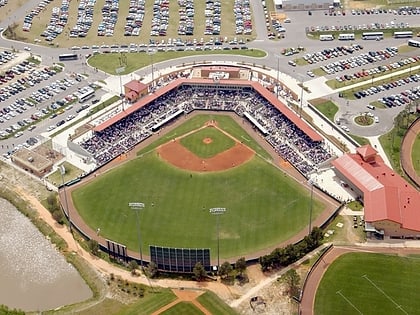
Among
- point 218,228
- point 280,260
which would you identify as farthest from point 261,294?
point 218,228

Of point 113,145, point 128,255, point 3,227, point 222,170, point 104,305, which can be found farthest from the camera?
point 113,145

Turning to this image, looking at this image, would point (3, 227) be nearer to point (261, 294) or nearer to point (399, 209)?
point (261, 294)

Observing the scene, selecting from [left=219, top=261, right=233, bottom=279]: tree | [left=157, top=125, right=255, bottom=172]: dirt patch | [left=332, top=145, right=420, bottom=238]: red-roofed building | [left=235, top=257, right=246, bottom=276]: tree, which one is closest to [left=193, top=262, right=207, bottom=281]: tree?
[left=219, top=261, right=233, bottom=279]: tree

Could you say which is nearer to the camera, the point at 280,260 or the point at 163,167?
the point at 280,260

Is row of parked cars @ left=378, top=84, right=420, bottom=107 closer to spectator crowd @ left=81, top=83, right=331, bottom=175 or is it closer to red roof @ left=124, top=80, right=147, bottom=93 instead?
spectator crowd @ left=81, top=83, right=331, bottom=175

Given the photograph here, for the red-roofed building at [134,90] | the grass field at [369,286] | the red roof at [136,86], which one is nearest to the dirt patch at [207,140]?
the red-roofed building at [134,90]

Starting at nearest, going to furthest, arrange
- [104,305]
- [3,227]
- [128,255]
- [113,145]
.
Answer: [104,305] → [128,255] → [3,227] → [113,145]
